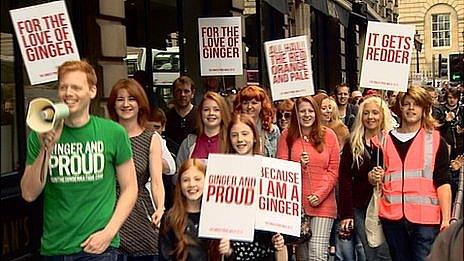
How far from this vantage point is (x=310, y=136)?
7254mm

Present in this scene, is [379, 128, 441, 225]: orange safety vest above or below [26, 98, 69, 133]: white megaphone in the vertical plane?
below

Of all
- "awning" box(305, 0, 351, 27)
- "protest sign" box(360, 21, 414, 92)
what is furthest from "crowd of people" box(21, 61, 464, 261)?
"awning" box(305, 0, 351, 27)

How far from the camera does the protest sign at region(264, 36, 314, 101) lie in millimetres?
8523

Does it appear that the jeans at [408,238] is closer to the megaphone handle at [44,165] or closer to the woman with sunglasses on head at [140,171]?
the woman with sunglasses on head at [140,171]

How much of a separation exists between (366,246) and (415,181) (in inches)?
37.2

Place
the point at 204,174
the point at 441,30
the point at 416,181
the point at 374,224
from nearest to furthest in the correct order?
1. the point at 204,174
2. the point at 416,181
3. the point at 374,224
4. the point at 441,30

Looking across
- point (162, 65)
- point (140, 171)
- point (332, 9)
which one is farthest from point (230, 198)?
point (332, 9)

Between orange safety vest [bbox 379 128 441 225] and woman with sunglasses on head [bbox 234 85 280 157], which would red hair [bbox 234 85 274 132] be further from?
orange safety vest [bbox 379 128 441 225]

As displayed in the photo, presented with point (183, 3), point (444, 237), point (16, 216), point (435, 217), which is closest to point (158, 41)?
point (183, 3)

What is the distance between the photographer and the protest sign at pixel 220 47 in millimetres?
10844

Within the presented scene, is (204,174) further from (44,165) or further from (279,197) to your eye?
(44,165)

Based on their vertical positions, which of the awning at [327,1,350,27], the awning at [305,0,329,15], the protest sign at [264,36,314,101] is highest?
the awning at [327,1,350,27]

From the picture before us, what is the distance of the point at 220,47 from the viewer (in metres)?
10.9

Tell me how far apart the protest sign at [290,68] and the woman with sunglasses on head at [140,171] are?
2724 millimetres
